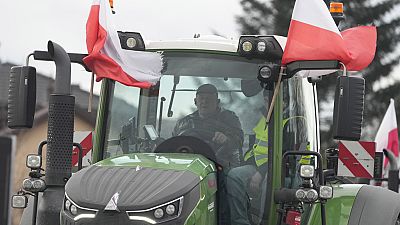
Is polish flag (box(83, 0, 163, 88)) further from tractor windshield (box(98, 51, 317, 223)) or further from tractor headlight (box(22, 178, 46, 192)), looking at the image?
tractor headlight (box(22, 178, 46, 192))

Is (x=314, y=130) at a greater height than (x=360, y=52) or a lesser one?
lesser

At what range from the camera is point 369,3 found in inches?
1463

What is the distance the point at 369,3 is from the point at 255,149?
3025 cm

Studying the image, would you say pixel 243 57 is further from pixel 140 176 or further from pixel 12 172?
pixel 12 172

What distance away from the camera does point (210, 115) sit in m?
7.79

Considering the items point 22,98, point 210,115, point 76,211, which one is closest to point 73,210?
point 76,211

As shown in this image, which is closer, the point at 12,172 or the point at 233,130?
the point at 12,172

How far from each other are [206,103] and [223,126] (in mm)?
219

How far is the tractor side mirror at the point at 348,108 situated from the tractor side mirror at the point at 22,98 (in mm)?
2213

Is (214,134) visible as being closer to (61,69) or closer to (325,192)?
(325,192)

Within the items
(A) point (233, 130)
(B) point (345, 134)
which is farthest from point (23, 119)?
(B) point (345, 134)

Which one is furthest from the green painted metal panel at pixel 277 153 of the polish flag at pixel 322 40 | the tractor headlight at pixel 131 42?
the tractor headlight at pixel 131 42

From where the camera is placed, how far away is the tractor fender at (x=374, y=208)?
8.06 meters

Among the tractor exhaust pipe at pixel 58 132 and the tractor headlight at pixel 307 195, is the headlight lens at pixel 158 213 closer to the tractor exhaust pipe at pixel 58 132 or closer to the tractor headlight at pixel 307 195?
the tractor headlight at pixel 307 195
